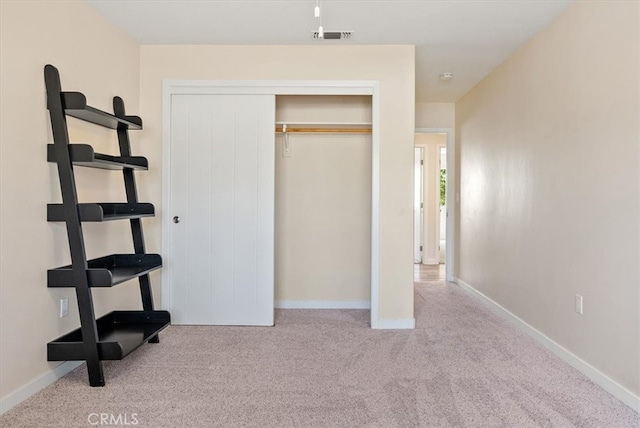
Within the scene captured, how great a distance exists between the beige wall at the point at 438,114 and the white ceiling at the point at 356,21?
1.56m

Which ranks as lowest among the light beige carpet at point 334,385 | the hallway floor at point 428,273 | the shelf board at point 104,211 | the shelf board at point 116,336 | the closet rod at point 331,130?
the hallway floor at point 428,273

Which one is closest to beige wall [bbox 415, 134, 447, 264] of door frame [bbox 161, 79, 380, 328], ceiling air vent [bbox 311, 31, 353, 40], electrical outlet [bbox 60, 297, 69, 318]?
door frame [bbox 161, 79, 380, 328]

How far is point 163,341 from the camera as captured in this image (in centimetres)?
281

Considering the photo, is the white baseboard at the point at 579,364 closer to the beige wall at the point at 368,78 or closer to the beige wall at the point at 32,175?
the beige wall at the point at 368,78

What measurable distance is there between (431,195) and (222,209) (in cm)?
443

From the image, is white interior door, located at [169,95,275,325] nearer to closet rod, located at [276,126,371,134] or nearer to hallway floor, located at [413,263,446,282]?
closet rod, located at [276,126,371,134]

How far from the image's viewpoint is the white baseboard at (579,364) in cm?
195

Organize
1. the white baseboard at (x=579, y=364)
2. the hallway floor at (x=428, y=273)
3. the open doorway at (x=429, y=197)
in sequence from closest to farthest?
the white baseboard at (x=579, y=364) → the hallway floor at (x=428, y=273) → the open doorway at (x=429, y=197)

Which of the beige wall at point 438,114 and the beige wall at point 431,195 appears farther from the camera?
the beige wall at point 431,195

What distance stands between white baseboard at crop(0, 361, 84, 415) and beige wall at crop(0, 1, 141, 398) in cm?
2

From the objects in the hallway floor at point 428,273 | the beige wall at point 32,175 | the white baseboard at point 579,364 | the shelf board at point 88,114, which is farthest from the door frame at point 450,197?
the beige wall at point 32,175

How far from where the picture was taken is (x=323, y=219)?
3803mm

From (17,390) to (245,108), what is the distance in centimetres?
238

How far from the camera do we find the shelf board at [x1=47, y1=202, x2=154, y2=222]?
2.07 meters
